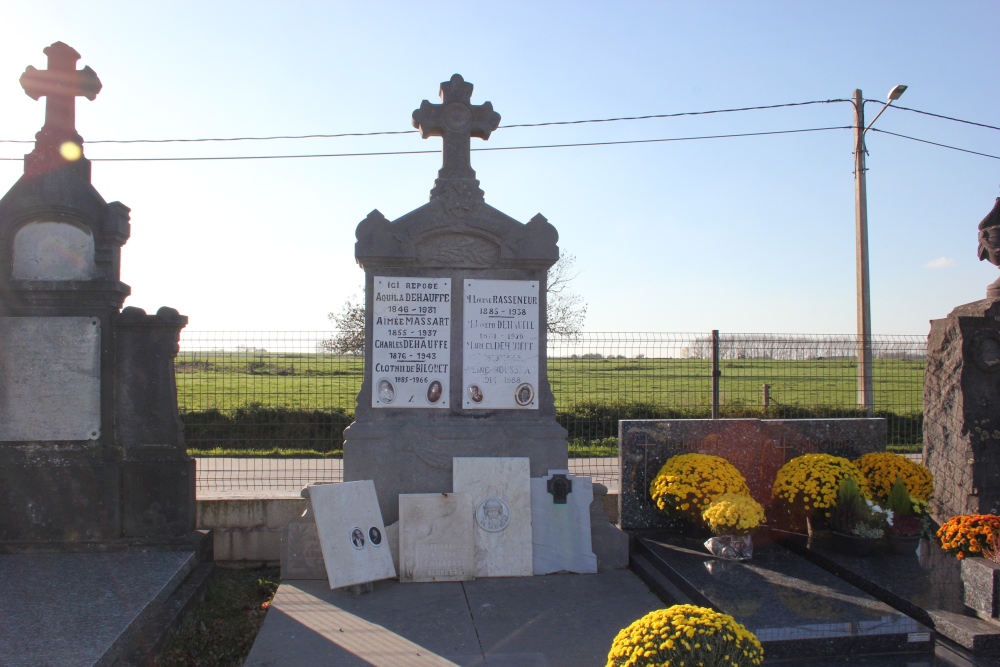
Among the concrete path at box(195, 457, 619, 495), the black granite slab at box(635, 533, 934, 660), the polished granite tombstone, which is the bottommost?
the black granite slab at box(635, 533, 934, 660)

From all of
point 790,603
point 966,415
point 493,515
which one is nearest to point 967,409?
point 966,415

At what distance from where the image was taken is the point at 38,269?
5.57m

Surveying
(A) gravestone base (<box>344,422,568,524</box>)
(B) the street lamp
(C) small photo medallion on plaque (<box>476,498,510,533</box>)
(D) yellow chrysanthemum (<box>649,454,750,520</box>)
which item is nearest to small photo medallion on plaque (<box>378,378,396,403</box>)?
(A) gravestone base (<box>344,422,568,524</box>)

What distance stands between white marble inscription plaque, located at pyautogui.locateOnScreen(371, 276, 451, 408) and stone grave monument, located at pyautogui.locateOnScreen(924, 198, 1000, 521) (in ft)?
15.6

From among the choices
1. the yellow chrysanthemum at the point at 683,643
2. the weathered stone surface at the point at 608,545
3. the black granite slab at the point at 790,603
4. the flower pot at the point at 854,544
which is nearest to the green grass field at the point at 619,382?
the weathered stone surface at the point at 608,545

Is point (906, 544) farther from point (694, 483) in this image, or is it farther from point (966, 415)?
point (966, 415)

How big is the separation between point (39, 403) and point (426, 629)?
135 inches

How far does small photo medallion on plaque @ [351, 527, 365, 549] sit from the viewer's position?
5121 mm

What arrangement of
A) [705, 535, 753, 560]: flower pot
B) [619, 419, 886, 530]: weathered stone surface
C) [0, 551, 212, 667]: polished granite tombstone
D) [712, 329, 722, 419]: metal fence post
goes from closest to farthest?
[0, 551, 212, 667]: polished granite tombstone < [705, 535, 753, 560]: flower pot < [619, 419, 886, 530]: weathered stone surface < [712, 329, 722, 419]: metal fence post

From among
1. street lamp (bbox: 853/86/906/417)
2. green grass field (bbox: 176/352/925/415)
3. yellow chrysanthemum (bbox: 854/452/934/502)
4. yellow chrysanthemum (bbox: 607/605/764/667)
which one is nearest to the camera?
yellow chrysanthemum (bbox: 607/605/764/667)

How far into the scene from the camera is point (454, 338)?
19.4 feet

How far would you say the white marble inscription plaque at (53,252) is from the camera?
5562mm

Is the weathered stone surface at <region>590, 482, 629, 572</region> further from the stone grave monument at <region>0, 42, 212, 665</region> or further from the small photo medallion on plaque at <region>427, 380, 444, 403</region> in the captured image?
the stone grave monument at <region>0, 42, 212, 665</region>

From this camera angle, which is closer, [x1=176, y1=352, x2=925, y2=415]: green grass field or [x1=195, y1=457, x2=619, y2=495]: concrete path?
[x1=176, y1=352, x2=925, y2=415]: green grass field
